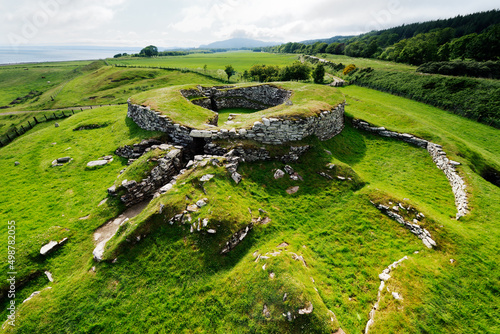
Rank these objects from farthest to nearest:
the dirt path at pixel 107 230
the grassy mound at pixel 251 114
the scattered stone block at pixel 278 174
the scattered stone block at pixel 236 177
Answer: the grassy mound at pixel 251 114 < the scattered stone block at pixel 278 174 < the scattered stone block at pixel 236 177 < the dirt path at pixel 107 230

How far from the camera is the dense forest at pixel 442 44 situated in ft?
173

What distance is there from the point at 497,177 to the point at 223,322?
27.8 meters

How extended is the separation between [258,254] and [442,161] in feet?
66.7

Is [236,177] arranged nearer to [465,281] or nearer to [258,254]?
[258,254]

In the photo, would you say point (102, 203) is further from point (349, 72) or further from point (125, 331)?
point (349, 72)

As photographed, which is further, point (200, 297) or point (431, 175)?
point (431, 175)

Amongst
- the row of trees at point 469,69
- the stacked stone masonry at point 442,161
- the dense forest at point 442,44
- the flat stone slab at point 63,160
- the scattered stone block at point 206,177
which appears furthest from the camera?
the dense forest at point 442,44

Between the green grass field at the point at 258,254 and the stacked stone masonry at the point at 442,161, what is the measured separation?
17.5 inches

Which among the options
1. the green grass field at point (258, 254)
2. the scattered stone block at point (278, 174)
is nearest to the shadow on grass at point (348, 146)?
the green grass field at point (258, 254)

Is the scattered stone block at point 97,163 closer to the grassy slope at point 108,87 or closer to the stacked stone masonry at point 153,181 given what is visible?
the stacked stone masonry at point 153,181

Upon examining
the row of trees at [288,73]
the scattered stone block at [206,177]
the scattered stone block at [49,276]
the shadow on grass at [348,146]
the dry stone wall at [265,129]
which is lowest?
the scattered stone block at [49,276]

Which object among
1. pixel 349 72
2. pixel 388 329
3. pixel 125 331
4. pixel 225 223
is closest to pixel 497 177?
pixel 388 329

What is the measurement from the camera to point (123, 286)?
9125 millimetres

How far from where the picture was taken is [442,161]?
18.1 m
